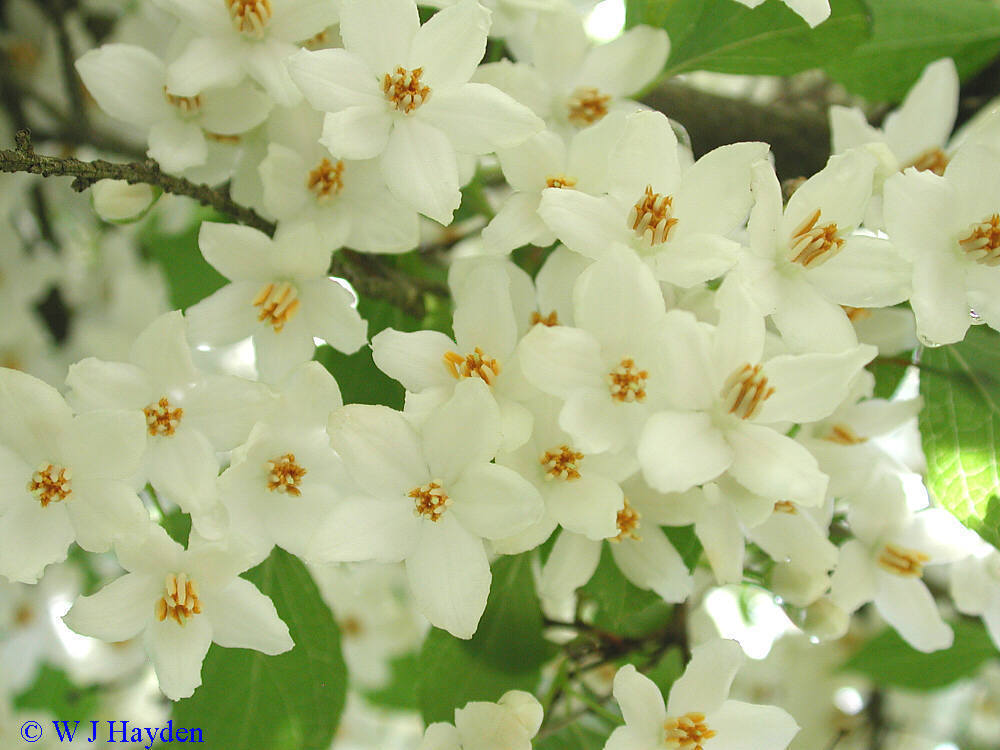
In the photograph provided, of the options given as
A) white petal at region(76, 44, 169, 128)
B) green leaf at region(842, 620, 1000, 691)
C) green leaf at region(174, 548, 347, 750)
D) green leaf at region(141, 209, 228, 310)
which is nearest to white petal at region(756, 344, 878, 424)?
green leaf at region(174, 548, 347, 750)

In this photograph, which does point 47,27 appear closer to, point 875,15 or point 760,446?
point 875,15

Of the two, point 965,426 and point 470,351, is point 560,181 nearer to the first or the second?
point 470,351

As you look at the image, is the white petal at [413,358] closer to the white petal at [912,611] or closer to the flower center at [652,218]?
the flower center at [652,218]

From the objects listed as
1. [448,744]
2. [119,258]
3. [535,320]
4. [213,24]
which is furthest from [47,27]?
[448,744]

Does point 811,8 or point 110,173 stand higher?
point 811,8

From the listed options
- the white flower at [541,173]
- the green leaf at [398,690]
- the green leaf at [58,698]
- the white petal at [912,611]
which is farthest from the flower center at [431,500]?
the green leaf at [398,690]

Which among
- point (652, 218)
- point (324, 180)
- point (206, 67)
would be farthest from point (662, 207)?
point (206, 67)

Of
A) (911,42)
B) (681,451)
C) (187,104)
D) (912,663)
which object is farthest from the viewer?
(912,663)
